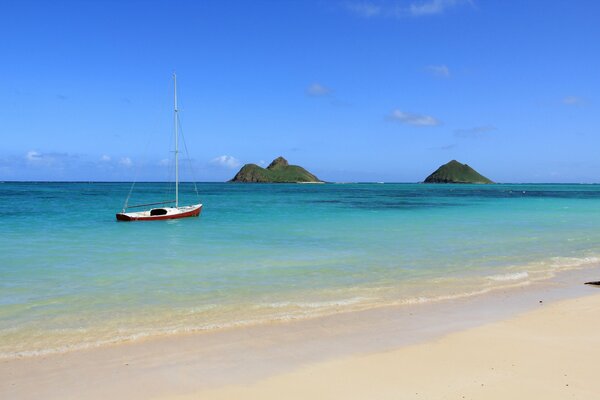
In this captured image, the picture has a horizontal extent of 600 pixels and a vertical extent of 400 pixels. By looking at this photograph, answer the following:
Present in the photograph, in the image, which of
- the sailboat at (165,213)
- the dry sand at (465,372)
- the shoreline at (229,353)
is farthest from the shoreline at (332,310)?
the sailboat at (165,213)

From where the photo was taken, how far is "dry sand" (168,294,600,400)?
6.40 metres

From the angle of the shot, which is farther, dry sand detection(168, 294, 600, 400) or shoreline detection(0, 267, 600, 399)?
shoreline detection(0, 267, 600, 399)

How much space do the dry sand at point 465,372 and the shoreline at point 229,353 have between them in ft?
1.15

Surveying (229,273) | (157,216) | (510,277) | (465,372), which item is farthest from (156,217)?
(465,372)

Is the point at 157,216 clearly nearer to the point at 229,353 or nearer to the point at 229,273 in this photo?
the point at 229,273

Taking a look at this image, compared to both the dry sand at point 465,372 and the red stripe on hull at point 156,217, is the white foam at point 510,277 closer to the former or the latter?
the dry sand at point 465,372

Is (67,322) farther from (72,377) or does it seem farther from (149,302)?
(72,377)

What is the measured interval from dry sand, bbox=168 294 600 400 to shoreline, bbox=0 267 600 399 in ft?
1.15

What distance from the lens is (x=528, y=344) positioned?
8.34 meters

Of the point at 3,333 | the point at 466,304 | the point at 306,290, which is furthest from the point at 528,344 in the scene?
the point at 3,333

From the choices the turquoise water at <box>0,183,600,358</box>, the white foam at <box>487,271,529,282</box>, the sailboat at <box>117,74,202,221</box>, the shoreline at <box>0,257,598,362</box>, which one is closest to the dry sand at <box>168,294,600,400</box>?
the shoreline at <box>0,257,598,362</box>

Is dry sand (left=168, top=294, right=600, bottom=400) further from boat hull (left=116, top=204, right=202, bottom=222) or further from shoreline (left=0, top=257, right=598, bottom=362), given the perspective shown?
boat hull (left=116, top=204, right=202, bottom=222)

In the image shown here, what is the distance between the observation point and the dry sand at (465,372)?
6.40 metres

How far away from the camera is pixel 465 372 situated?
280 inches
